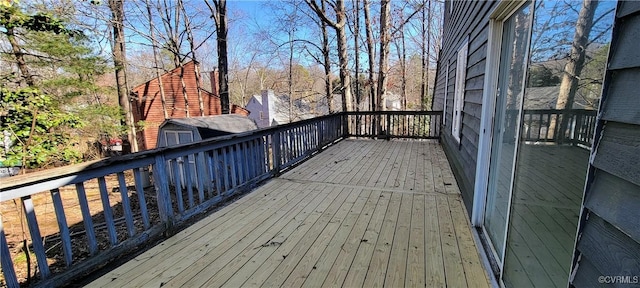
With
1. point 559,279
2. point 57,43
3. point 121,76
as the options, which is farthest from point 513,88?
point 121,76

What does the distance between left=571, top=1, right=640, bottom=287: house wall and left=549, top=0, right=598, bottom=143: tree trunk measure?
23 centimetres

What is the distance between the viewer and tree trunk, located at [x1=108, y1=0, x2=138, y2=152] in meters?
9.80

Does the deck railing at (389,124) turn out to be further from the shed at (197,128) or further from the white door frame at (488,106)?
the white door frame at (488,106)

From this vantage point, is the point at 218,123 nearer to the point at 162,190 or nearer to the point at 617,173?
the point at 162,190

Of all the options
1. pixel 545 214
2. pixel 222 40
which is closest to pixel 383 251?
pixel 545 214

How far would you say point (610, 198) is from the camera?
78cm

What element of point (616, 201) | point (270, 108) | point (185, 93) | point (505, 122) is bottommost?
point (270, 108)

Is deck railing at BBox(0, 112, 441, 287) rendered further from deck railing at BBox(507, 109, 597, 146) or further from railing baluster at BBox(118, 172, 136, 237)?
deck railing at BBox(507, 109, 597, 146)

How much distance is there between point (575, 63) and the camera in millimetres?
1061

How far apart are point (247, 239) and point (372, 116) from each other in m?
6.50

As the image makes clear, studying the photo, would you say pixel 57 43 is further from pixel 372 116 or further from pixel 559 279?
pixel 559 279

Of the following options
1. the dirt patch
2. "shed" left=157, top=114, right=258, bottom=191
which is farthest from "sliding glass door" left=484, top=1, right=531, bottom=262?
"shed" left=157, top=114, right=258, bottom=191

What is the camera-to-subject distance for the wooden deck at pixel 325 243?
1923mm

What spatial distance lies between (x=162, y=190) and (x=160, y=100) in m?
15.5
